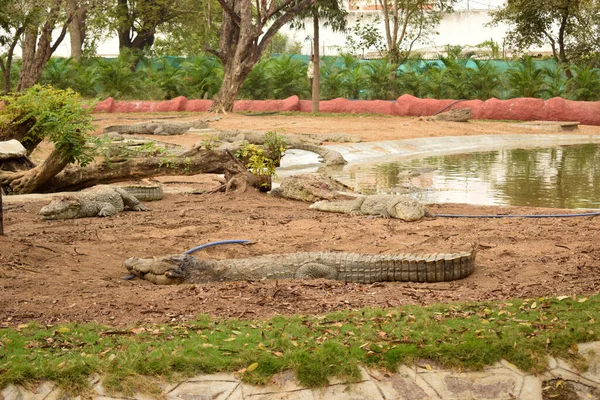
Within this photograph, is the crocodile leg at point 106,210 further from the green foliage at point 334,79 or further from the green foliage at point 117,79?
the green foliage at point 117,79

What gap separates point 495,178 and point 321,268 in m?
7.58

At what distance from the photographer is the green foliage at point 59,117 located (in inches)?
345

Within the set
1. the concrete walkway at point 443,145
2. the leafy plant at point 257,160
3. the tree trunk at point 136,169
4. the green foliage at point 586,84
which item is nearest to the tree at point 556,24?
the green foliage at point 586,84

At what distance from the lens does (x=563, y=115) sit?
2242 centimetres

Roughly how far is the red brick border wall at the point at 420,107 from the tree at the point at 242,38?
6.61ft

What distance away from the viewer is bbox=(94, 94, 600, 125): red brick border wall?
22.5 meters

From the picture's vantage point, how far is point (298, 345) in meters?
4.08

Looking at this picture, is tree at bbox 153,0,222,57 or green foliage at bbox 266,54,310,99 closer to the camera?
green foliage at bbox 266,54,310,99

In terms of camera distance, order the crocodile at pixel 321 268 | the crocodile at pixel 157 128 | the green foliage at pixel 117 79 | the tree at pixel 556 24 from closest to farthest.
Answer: the crocodile at pixel 321 268
the crocodile at pixel 157 128
the tree at pixel 556 24
the green foliage at pixel 117 79

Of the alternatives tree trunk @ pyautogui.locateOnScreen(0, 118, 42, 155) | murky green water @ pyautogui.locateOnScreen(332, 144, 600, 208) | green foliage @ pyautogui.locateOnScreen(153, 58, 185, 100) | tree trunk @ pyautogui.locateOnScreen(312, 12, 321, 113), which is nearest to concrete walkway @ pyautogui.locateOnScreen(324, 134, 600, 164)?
murky green water @ pyautogui.locateOnScreen(332, 144, 600, 208)

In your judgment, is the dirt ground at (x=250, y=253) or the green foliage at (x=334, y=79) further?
the green foliage at (x=334, y=79)

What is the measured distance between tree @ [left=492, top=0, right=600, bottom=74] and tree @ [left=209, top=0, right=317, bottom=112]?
310 inches

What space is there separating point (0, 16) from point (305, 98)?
20914 mm

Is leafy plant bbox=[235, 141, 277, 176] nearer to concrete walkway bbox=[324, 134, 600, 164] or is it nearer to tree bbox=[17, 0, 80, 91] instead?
concrete walkway bbox=[324, 134, 600, 164]
